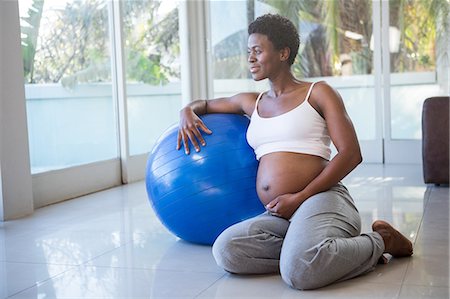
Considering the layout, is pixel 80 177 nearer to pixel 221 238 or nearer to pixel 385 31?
pixel 221 238

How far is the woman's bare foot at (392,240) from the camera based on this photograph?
8.54ft

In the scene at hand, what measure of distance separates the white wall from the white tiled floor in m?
0.15

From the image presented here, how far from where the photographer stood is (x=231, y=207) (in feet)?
9.23

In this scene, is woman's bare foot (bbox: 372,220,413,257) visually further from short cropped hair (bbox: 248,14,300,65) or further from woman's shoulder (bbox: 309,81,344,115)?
short cropped hair (bbox: 248,14,300,65)

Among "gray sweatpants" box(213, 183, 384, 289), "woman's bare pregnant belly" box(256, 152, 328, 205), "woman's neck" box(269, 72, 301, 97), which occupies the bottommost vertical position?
"gray sweatpants" box(213, 183, 384, 289)

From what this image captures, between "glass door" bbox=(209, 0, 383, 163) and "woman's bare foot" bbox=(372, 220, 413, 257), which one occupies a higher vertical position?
"glass door" bbox=(209, 0, 383, 163)

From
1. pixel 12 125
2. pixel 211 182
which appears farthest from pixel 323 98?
pixel 12 125

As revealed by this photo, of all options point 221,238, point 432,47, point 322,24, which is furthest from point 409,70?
point 221,238

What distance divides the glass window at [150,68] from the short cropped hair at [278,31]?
3.09 meters

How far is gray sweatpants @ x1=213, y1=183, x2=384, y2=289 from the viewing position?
2.26 metres

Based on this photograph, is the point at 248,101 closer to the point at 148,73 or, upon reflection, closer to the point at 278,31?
the point at 278,31

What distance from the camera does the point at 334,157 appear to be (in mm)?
2508

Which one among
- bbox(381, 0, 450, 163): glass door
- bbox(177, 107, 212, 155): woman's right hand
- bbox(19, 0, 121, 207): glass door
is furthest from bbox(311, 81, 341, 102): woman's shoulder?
bbox(381, 0, 450, 163): glass door

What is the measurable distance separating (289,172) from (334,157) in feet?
0.60
